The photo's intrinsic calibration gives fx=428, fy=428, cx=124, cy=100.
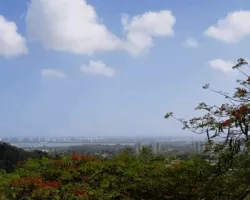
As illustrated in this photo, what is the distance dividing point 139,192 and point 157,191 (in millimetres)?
217

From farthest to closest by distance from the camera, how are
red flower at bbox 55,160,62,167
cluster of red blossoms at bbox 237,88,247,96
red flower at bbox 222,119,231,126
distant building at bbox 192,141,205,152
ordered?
red flower at bbox 55,160,62,167, distant building at bbox 192,141,205,152, cluster of red blossoms at bbox 237,88,247,96, red flower at bbox 222,119,231,126

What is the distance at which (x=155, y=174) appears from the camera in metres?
4.69

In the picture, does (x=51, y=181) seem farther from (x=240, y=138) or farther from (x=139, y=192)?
(x=240, y=138)

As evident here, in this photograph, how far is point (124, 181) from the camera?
4832 mm

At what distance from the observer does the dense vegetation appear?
13.1 feet

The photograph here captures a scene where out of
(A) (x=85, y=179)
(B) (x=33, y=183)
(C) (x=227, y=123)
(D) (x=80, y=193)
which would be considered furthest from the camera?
(A) (x=85, y=179)

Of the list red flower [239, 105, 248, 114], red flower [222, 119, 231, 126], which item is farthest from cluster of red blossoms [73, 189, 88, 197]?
red flower [239, 105, 248, 114]

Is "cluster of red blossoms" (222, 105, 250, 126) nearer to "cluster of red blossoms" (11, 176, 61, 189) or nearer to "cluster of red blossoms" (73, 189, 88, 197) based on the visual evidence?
"cluster of red blossoms" (73, 189, 88, 197)

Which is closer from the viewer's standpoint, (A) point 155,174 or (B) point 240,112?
(B) point 240,112

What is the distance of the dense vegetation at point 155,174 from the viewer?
4000 millimetres

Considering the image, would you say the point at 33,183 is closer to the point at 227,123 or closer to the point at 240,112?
the point at 227,123

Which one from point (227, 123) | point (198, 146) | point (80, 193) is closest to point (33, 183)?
point (80, 193)

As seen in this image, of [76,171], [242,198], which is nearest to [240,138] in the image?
[242,198]

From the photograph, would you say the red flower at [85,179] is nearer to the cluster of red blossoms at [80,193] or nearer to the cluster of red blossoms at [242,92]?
the cluster of red blossoms at [80,193]
